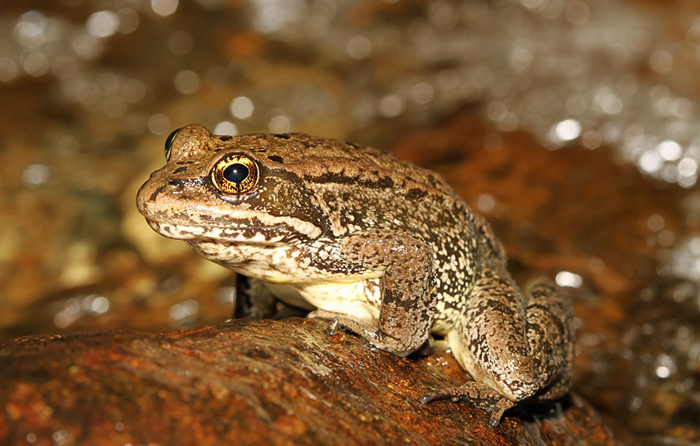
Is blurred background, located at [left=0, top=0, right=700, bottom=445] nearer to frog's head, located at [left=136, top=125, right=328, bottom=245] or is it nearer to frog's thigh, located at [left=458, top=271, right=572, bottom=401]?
frog's thigh, located at [left=458, top=271, right=572, bottom=401]

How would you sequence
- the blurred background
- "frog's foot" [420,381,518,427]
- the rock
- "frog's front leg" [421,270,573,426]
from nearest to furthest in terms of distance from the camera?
the rock → "frog's foot" [420,381,518,427] → "frog's front leg" [421,270,573,426] → the blurred background

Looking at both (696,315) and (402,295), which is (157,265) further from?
(696,315)

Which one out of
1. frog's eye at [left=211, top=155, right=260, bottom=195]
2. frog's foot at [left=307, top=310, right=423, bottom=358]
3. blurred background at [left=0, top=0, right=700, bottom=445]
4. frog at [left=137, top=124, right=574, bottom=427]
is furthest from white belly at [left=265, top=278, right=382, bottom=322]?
blurred background at [left=0, top=0, right=700, bottom=445]

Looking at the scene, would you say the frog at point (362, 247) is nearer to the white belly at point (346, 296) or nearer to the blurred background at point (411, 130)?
the white belly at point (346, 296)

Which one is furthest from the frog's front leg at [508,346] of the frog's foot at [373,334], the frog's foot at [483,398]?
the frog's foot at [373,334]

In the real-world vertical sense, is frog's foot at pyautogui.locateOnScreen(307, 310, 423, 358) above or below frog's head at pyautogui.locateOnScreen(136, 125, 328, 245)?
below

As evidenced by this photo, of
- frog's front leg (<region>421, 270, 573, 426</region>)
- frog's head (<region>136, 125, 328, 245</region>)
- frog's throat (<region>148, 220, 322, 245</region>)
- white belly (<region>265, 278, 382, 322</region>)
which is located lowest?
frog's front leg (<region>421, 270, 573, 426</region>)

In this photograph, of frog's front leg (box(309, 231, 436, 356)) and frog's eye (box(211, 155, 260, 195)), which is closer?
frog's eye (box(211, 155, 260, 195))
